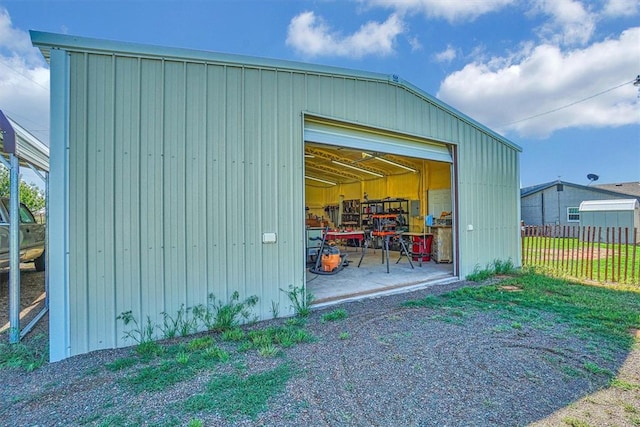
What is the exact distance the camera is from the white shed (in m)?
15.2

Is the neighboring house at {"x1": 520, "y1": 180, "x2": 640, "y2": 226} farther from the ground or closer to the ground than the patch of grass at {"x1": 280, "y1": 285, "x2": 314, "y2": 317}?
farther from the ground

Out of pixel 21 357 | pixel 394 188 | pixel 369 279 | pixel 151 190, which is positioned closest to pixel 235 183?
pixel 151 190

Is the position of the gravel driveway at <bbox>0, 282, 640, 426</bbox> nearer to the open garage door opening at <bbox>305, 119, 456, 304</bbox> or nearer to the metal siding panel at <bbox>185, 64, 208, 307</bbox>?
the metal siding panel at <bbox>185, 64, 208, 307</bbox>

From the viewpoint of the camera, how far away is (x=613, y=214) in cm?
1579

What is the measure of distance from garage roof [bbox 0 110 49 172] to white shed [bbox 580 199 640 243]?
20700 mm

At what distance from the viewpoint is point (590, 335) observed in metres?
3.33

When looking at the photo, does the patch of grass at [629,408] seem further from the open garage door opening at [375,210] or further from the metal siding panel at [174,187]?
the metal siding panel at [174,187]

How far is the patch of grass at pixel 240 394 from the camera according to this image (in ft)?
6.64

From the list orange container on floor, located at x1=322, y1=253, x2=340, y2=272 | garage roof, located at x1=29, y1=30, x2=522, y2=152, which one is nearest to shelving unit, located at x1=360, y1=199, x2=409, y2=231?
orange container on floor, located at x1=322, y1=253, x2=340, y2=272

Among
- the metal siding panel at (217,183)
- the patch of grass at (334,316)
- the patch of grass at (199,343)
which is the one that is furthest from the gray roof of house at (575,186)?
the patch of grass at (199,343)

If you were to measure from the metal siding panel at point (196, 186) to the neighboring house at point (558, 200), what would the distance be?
2228cm

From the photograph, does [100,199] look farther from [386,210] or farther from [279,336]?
[386,210]

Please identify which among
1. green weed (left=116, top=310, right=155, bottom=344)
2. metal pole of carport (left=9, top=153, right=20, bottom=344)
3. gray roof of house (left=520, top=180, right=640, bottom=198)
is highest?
gray roof of house (left=520, top=180, right=640, bottom=198)

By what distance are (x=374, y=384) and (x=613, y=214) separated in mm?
19942
